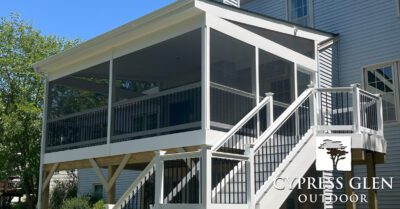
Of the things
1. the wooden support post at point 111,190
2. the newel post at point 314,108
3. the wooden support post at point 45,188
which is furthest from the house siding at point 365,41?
the wooden support post at point 45,188

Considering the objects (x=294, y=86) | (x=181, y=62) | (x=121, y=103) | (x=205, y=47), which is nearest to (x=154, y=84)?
(x=181, y=62)

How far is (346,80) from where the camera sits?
15188 millimetres

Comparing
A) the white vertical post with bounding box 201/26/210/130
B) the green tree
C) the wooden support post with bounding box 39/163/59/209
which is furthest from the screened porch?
the green tree

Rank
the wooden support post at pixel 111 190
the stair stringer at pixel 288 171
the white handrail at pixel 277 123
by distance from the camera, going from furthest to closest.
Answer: the wooden support post at pixel 111 190, the white handrail at pixel 277 123, the stair stringer at pixel 288 171

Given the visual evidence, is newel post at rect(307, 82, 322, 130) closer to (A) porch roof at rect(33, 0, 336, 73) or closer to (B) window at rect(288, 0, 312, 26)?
(A) porch roof at rect(33, 0, 336, 73)

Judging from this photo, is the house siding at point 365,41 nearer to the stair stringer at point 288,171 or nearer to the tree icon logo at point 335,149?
the tree icon logo at point 335,149

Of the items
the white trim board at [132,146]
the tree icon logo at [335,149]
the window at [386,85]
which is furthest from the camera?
the window at [386,85]

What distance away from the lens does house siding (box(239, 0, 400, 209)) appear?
1380cm

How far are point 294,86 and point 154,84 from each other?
6888 millimetres

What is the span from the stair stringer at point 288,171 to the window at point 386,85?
4878mm

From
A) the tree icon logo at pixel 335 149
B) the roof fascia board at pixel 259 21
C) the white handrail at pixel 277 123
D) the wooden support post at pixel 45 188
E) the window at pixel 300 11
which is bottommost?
the wooden support post at pixel 45 188

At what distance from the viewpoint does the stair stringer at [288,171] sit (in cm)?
848

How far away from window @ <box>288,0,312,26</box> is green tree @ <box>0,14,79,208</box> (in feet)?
39.6

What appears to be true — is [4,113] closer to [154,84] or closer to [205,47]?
[154,84]
